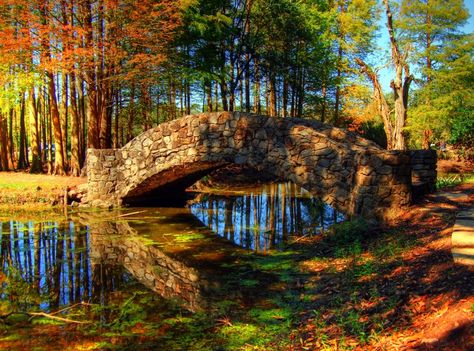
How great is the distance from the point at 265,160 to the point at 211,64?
10.2 m

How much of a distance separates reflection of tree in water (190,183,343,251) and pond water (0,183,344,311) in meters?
0.02

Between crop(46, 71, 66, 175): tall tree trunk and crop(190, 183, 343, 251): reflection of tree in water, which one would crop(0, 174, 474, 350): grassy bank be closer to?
crop(190, 183, 343, 251): reflection of tree in water

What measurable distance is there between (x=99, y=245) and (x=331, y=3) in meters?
23.7

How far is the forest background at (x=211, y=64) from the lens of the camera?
12.2 metres

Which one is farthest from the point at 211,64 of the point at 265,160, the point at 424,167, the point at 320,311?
the point at 320,311

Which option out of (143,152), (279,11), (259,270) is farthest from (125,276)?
(279,11)

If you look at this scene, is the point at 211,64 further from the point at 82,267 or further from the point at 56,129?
the point at 82,267

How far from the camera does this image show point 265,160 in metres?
8.53

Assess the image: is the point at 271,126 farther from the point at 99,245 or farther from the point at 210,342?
the point at 210,342

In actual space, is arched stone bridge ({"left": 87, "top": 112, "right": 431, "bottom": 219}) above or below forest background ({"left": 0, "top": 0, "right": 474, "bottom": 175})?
Result: below

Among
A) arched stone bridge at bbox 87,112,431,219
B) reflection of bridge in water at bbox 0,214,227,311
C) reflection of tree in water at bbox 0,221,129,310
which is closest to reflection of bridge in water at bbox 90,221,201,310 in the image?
reflection of bridge in water at bbox 0,214,227,311

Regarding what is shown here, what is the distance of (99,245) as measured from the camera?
717 cm

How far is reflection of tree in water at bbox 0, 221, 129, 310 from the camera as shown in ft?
15.2

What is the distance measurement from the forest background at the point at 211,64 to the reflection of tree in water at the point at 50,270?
5655 mm
